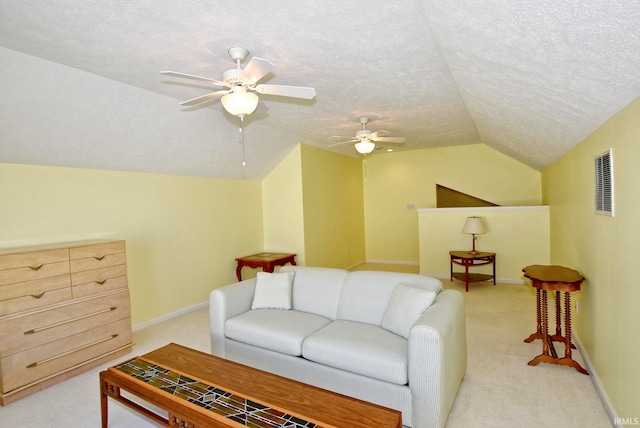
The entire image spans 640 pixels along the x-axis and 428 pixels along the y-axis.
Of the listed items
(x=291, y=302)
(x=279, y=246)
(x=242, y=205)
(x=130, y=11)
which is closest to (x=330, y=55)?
(x=130, y=11)

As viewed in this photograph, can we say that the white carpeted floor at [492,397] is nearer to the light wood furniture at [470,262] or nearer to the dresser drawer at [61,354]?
the dresser drawer at [61,354]

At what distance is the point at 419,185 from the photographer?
24.8ft

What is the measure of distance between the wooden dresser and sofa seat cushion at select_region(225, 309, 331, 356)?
4.10 ft

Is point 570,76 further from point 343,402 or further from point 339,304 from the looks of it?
point 339,304

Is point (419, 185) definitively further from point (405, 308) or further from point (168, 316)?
point (168, 316)

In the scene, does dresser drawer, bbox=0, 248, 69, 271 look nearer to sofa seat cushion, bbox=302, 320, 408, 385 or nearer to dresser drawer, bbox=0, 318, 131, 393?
dresser drawer, bbox=0, 318, 131, 393

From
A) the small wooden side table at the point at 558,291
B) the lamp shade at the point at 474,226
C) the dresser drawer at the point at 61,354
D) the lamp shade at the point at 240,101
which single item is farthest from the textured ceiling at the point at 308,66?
the dresser drawer at the point at 61,354

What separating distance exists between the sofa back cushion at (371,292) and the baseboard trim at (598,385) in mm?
1246

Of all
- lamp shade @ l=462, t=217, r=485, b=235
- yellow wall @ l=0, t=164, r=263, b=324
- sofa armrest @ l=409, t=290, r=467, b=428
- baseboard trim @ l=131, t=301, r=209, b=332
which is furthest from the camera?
lamp shade @ l=462, t=217, r=485, b=235

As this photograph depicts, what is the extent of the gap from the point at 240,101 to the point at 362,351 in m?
1.92

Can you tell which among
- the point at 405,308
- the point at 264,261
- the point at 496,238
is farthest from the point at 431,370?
the point at 496,238

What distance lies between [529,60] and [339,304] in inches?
90.2

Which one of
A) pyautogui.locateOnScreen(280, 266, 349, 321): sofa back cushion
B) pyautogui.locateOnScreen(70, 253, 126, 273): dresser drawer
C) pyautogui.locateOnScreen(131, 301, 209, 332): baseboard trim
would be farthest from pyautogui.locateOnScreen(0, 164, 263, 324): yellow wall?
pyautogui.locateOnScreen(280, 266, 349, 321): sofa back cushion

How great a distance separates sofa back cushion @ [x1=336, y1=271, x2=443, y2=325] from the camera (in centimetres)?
291
